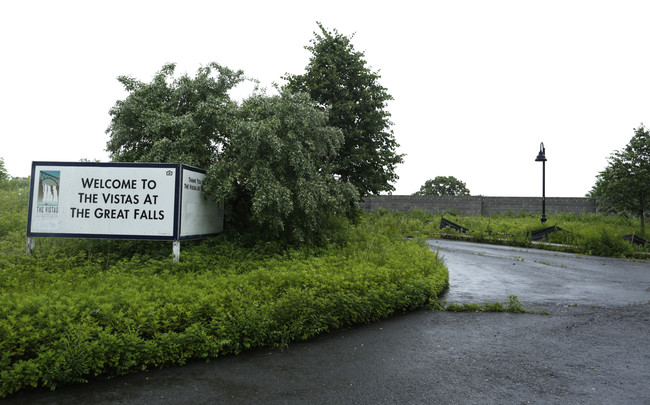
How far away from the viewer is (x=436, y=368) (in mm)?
4883

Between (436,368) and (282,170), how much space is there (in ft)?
17.9

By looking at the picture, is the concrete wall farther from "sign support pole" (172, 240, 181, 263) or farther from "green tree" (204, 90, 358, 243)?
"sign support pole" (172, 240, 181, 263)

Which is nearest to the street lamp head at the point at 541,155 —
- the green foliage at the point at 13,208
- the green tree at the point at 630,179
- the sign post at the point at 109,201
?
the green tree at the point at 630,179

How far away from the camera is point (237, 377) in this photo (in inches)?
178

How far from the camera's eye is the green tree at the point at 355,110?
1497 cm

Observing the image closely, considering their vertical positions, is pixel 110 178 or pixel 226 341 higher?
pixel 110 178

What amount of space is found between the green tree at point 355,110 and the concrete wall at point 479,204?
16.3 metres

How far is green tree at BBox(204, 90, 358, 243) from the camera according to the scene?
342 inches

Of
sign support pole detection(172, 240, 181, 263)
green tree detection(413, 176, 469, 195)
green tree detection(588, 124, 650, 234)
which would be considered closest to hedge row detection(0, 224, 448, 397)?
sign support pole detection(172, 240, 181, 263)

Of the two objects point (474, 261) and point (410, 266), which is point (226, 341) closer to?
Answer: point (410, 266)

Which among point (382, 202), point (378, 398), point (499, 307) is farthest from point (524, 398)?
point (382, 202)

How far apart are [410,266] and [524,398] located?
4430 millimetres

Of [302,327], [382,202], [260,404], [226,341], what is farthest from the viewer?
[382,202]

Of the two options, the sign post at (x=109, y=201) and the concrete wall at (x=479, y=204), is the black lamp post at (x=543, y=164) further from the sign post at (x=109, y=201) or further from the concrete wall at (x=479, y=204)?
the sign post at (x=109, y=201)
